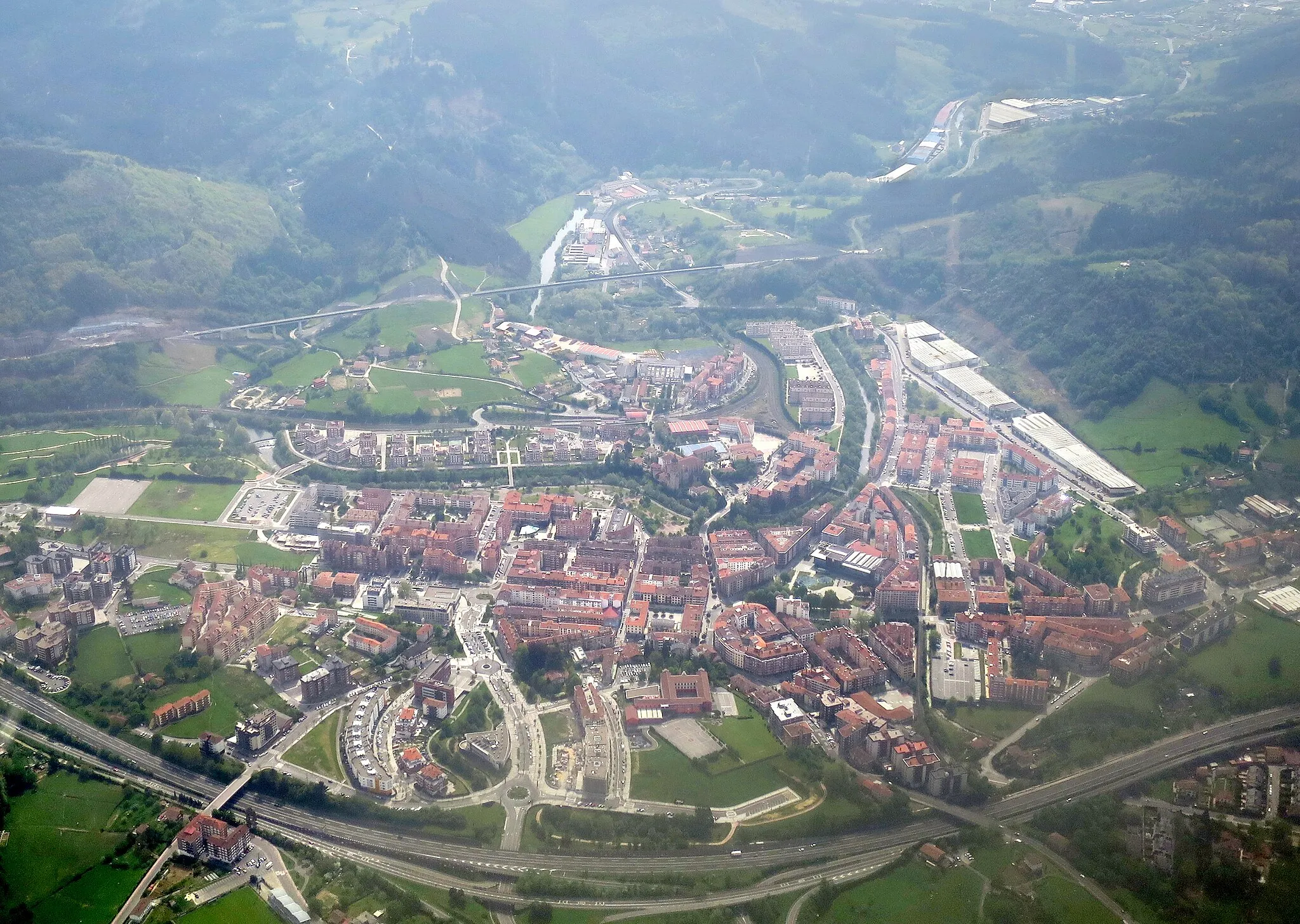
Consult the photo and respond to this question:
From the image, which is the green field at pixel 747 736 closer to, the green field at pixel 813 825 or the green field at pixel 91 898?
the green field at pixel 813 825

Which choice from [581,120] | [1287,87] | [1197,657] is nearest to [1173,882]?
[1197,657]

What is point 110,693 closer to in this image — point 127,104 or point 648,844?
point 648,844

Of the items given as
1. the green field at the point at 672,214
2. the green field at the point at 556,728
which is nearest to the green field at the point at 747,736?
the green field at the point at 556,728

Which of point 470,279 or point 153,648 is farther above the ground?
point 470,279

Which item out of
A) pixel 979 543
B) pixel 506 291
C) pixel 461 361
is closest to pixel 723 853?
pixel 979 543

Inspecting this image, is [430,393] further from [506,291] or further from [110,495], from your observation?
[110,495]

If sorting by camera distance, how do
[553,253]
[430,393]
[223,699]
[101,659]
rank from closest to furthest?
[223,699], [101,659], [430,393], [553,253]

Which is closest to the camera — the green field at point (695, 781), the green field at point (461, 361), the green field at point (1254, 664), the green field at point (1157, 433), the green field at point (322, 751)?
the green field at point (695, 781)
